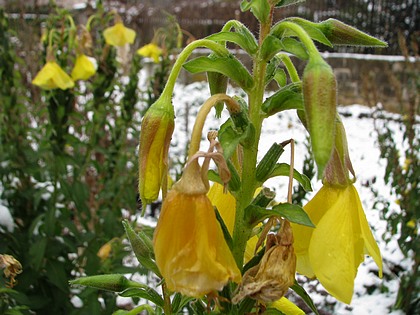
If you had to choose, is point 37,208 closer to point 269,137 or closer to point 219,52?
point 219,52

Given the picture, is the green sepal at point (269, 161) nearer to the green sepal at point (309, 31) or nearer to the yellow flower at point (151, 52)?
the green sepal at point (309, 31)

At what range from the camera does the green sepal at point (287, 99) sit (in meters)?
0.76

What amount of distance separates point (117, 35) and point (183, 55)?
232 cm

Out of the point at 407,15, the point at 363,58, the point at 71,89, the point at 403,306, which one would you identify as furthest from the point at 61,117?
the point at 407,15

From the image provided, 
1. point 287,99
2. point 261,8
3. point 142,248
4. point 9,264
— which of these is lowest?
point 9,264

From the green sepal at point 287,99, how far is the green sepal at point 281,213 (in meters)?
0.15

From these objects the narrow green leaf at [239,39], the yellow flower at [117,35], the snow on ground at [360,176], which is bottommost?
the snow on ground at [360,176]

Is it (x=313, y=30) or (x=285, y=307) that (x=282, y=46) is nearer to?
(x=313, y=30)

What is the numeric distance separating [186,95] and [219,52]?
747cm

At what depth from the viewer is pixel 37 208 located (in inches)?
96.8

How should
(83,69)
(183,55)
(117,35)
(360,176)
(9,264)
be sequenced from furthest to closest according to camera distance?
(360,176), (117,35), (83,69), (9,264), (183,55)

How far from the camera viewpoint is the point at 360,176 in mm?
4805

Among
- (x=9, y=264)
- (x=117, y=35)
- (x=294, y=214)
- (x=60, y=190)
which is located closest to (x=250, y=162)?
(x=294, y=214)

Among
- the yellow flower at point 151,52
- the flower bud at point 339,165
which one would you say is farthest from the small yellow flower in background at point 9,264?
the yellow flower at point 151,52
